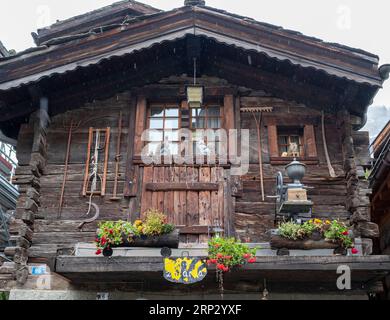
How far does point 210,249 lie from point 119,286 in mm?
2020

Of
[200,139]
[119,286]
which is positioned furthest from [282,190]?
[119,286]

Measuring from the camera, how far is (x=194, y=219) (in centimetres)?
809

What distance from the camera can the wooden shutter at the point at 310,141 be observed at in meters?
8.75

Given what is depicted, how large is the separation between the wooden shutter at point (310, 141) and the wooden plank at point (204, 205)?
1.93 metres

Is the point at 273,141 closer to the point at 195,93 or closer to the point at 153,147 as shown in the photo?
the point at 195,93

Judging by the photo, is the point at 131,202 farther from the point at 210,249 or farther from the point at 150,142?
the point at 210,249

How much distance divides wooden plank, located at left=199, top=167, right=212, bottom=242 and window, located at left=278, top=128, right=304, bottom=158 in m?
1.57

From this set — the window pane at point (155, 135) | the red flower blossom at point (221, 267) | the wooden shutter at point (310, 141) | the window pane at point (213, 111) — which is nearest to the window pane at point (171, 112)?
the window pane at point (155, 135)

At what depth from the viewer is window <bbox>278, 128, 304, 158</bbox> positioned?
8945 millimetres

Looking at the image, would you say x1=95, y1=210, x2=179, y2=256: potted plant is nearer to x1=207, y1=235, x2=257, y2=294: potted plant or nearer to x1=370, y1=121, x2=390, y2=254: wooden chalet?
x1=207, y1=235, x2=257, y2=294: potted plant

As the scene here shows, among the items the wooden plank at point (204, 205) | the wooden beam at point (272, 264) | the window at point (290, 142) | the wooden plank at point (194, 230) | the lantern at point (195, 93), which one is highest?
the lantern at point (195, 93)

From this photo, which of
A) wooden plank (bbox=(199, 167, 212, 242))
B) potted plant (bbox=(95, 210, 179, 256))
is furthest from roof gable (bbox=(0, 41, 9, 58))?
potted plant (bbox=(95, 210, 179, 256))

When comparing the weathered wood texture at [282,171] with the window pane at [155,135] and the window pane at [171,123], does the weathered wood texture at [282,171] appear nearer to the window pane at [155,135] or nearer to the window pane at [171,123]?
the window pane at [171,123]

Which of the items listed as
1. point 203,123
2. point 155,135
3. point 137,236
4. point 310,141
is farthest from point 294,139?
point 137,236
